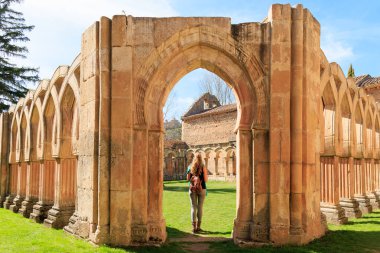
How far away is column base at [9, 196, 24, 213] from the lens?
39.2 feet

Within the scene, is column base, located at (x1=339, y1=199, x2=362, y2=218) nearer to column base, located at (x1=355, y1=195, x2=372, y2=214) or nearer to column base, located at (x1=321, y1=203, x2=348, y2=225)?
column base, located at (x1=355, y1=195, x2=372, y2=214)

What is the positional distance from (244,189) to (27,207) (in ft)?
23.9

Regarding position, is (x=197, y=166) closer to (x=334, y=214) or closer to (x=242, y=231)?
(x=242, y=231)

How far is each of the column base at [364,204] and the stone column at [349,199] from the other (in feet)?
2.94

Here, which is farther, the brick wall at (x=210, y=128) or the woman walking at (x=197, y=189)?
the brick wall at (x=210, y=128)

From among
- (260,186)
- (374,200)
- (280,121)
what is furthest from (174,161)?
(280,121)

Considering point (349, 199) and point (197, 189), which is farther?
point (349, 199)

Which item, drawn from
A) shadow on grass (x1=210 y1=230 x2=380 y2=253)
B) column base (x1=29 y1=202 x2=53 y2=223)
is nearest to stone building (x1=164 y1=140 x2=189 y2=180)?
column base (x1=29 y1=202 x2=53 y2=223)

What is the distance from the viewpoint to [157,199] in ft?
22.0

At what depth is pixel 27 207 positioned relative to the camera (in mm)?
11047

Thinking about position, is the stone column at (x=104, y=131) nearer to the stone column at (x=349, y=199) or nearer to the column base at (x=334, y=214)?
the column base at (x=334, y=214)

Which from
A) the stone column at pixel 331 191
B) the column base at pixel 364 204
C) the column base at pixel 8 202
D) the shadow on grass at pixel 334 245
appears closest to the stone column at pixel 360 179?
the column base at pixel 364 204

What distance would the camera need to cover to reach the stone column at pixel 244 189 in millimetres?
6680

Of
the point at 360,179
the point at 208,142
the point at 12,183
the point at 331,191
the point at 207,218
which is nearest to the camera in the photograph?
the point at 331,191
